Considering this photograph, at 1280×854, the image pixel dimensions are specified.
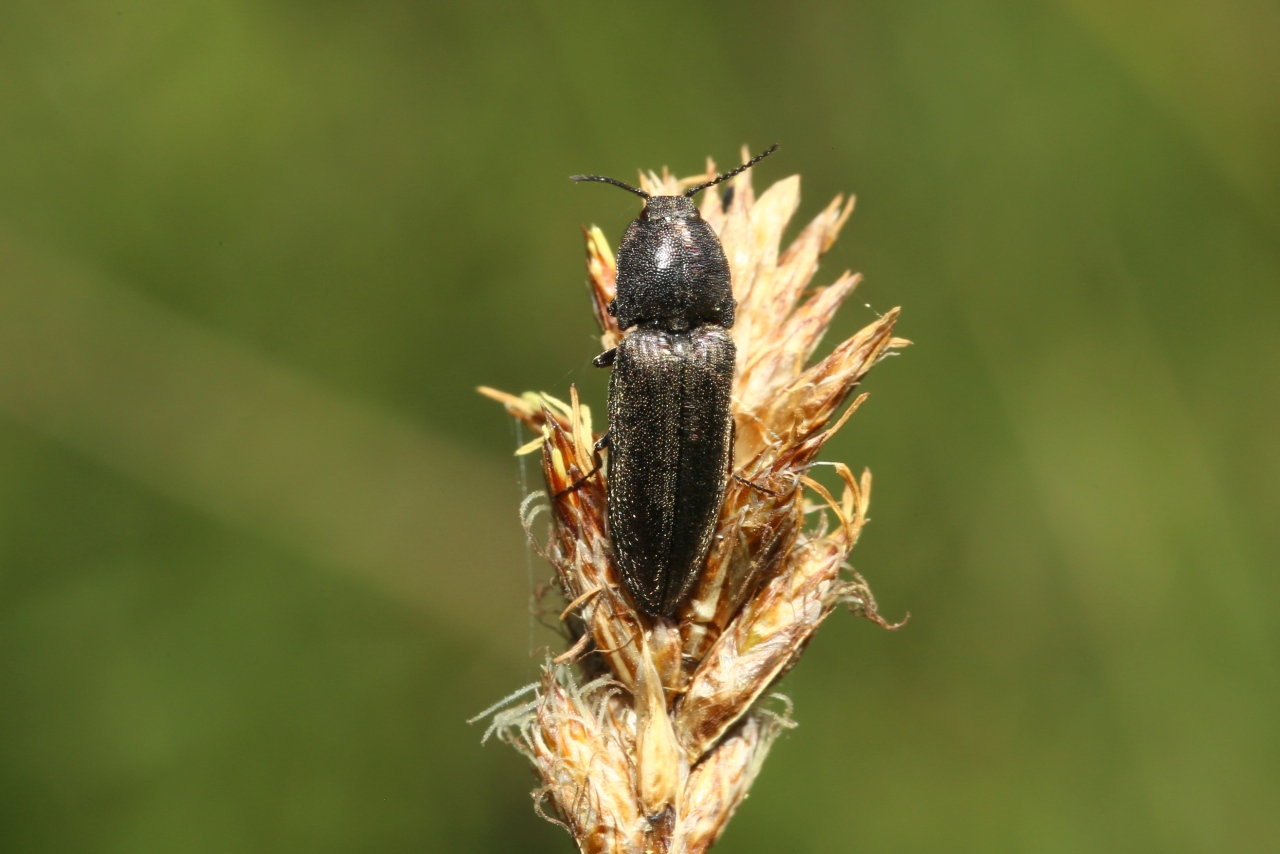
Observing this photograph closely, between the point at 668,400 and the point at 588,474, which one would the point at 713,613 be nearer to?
the point at 588,474

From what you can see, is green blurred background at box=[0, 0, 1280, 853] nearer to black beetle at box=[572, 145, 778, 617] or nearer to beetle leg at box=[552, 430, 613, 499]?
black beetle at box=[572, 145, 778, 617]

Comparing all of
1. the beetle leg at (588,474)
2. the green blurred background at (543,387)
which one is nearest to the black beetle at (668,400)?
the beetle leg at (588,474)

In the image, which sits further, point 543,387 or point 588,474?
point 543,387

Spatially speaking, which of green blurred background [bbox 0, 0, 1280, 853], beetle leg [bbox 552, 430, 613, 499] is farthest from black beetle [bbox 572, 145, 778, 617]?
green blurred background [bbox 0, 0, 1280, 853]

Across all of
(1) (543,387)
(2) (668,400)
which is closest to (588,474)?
(2) (668,400)

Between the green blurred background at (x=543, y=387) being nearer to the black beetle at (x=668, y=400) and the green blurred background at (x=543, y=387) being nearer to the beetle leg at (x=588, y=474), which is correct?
the black beetle at (x=668, y=400)

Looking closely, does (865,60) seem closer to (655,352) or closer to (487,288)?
(487,288)
